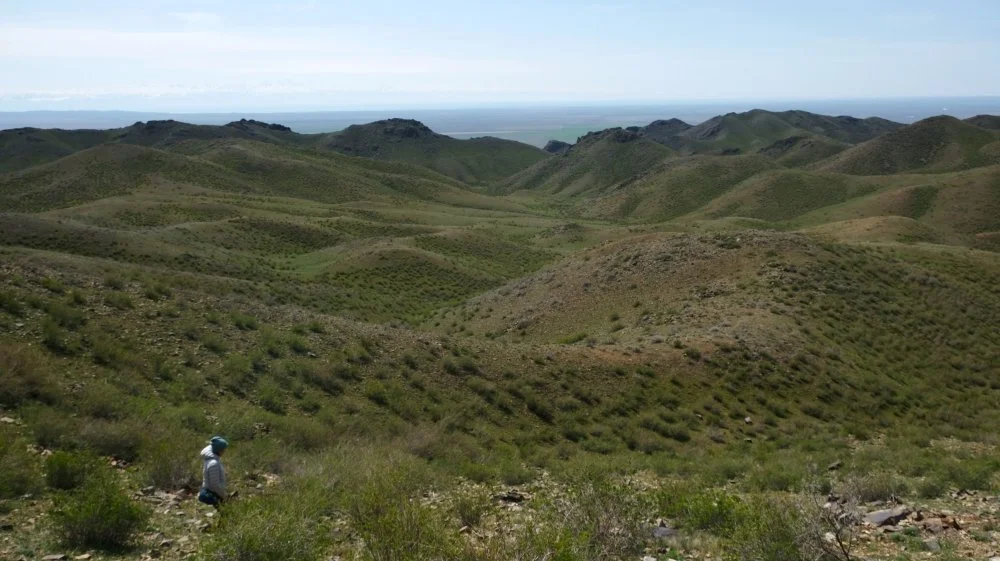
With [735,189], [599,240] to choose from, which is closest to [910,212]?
[735,189]

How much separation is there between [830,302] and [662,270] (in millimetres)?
7557

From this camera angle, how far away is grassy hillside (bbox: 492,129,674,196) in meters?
138

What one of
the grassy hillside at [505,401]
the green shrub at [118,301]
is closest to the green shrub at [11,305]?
the grassy hillside at [505,401]

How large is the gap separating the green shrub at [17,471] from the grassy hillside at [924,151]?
4816 inches

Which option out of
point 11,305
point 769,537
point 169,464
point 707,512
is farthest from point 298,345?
point 769,537

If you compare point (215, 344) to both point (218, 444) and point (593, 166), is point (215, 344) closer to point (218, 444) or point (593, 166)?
point (218, 444)

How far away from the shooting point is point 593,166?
481 feet

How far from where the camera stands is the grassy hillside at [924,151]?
107250mm

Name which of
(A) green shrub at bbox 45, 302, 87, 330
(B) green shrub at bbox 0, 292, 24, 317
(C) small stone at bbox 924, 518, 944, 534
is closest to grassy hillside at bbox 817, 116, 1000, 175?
(C) small stone at bbox 924, 518, 944, 534

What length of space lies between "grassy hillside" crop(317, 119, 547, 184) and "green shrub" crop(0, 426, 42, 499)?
155344 millimetres

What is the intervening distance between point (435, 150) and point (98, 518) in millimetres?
175261

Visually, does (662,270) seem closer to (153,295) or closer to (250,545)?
(153,295)

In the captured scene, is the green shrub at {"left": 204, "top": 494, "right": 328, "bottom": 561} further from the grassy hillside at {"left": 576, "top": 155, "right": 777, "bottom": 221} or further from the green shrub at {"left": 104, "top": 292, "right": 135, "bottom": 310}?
the grassy hillside at {"left": 576, "top": 155, "right": 777, "bottom": 221}

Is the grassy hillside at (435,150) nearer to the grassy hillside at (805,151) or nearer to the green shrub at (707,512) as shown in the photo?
the grassy hillside at (805,151)
